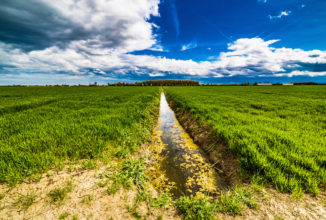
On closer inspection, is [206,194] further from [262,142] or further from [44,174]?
[44,174]

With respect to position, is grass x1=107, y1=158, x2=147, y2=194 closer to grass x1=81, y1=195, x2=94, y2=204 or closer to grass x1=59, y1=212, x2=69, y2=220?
grass x1=81, y1=195, x2=94, y2=204

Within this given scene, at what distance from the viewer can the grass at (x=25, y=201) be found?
2082 millimetres

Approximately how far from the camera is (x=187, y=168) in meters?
3.96

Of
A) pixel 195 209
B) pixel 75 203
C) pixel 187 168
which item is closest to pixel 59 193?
pixel 75 203

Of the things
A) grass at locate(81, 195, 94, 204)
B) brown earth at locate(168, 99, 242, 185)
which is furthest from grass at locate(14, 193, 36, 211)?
brown earth at locate(168, 99, 242, 185)

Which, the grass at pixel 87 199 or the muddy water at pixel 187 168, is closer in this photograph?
the grass at pixel 87 199

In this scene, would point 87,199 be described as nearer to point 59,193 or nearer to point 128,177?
point 59,193

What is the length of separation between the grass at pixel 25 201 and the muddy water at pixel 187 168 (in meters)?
2.69

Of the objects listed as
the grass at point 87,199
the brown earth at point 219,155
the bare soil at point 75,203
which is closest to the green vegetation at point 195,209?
the bare soil at point 75,203

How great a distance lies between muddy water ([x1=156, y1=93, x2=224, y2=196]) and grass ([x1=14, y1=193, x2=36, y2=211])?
106 inches

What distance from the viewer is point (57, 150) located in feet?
11.3

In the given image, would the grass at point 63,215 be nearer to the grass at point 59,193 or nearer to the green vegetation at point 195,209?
the grass at point 59,193

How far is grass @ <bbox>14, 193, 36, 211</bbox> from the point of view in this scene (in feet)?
6.83

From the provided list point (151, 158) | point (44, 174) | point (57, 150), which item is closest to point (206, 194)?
point (151, 158)
